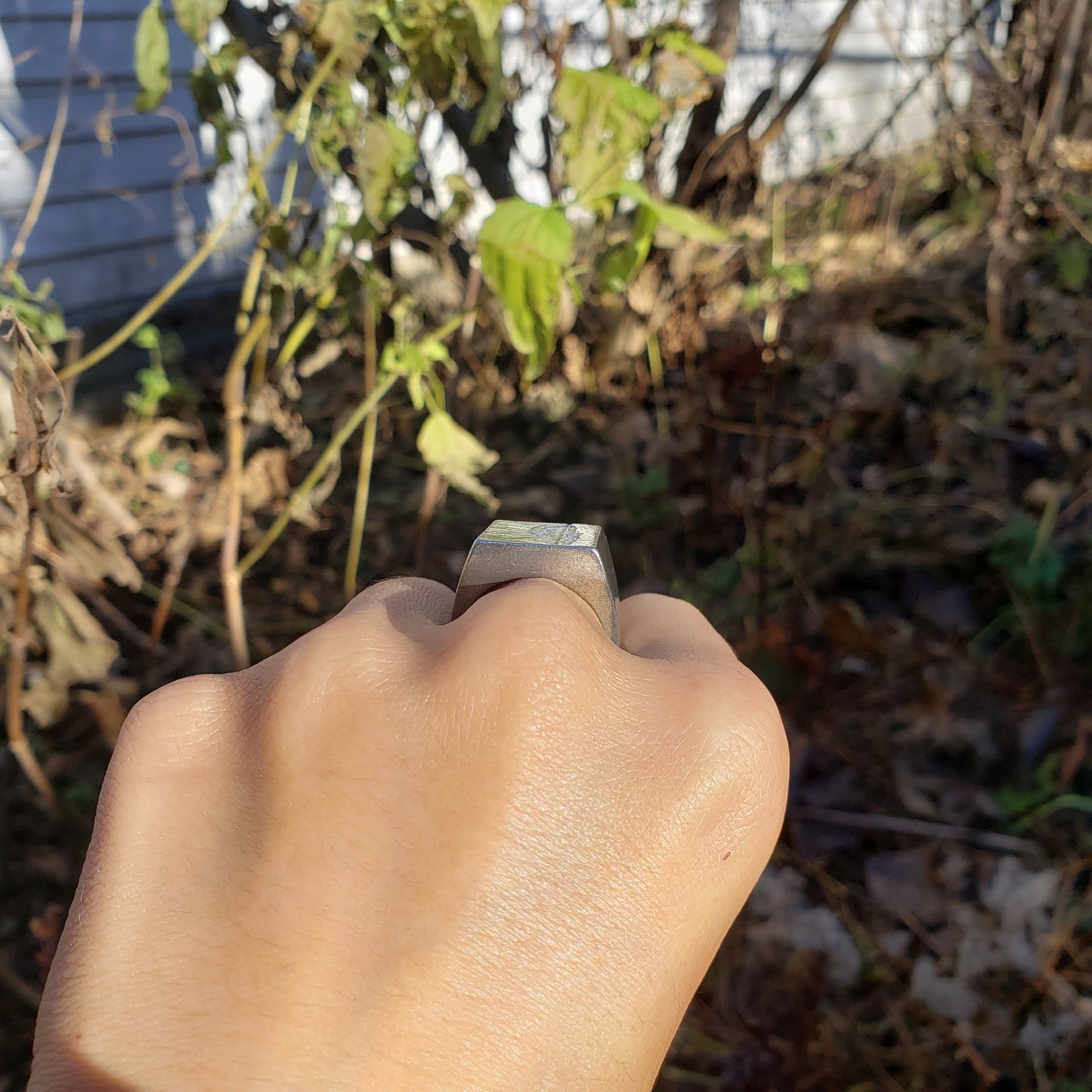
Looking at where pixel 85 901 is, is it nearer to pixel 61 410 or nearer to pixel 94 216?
pixel 61 410

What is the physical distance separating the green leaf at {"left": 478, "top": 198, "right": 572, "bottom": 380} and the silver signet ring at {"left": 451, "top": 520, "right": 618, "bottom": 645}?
0.39 meters

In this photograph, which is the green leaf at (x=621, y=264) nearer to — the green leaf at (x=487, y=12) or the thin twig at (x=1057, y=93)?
the green leaf at (x=487, y=12)

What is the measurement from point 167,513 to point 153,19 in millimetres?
1333

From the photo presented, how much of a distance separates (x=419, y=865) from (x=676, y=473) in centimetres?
184

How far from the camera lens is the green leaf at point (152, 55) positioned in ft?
4.12

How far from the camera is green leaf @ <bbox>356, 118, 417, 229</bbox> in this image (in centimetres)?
132

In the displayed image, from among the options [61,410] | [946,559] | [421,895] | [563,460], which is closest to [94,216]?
[563,460]

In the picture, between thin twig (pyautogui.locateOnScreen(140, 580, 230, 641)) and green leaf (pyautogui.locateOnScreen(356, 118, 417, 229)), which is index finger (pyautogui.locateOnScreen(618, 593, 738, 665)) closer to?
green leaf (pyautogui.locateOnScreen(356, 118, 417, 229))

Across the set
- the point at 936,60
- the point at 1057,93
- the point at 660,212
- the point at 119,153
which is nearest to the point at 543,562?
the point at 660,212

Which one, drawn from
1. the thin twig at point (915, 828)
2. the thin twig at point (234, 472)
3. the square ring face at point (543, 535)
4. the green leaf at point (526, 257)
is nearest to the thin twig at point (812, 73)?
the green leaf at point (526, 257)

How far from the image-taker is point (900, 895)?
4.86 ft

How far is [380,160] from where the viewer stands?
1325mm

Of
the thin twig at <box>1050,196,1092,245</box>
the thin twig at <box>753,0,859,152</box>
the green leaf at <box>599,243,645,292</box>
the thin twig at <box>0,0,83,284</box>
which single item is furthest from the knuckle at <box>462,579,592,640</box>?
the thin twig at <box>1050,196,1092,245</box>

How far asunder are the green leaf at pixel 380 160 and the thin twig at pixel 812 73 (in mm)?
1384
